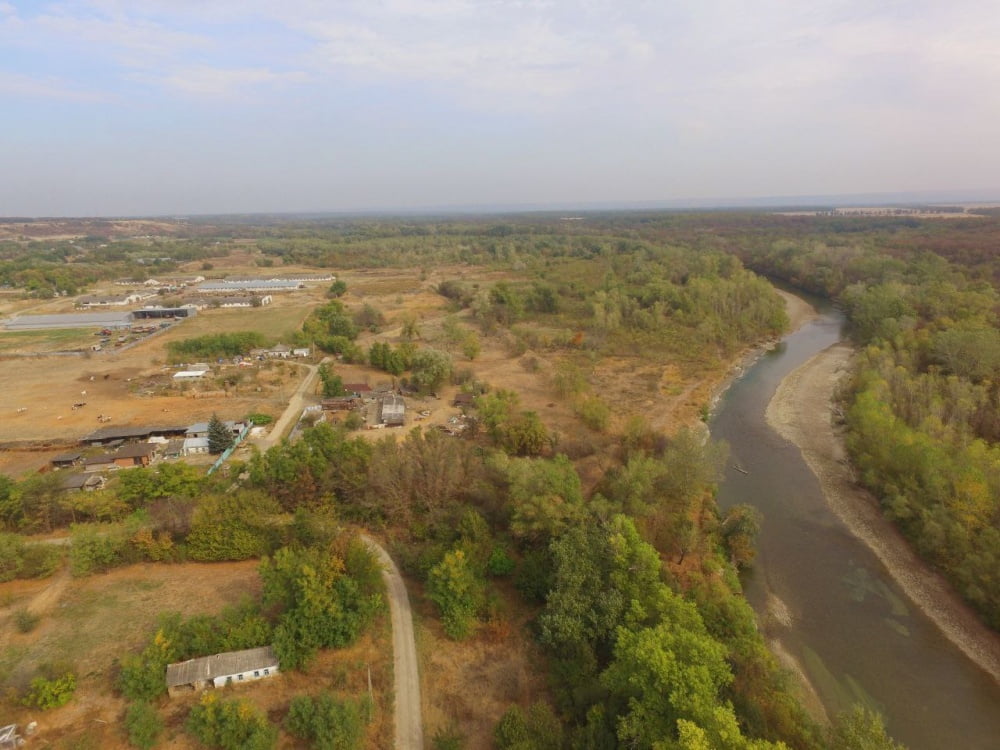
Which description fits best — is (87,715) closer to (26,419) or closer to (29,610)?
(29,610)

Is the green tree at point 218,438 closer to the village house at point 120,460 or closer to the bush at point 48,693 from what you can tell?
the village house at point 120,460

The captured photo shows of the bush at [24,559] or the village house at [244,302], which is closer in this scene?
the bush at [24,559]

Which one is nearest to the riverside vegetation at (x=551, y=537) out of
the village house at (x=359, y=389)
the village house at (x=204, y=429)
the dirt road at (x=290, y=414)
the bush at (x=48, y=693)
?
the village house at (x=359, y=389)

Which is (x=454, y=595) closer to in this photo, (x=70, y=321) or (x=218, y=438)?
(x=218, y=438)

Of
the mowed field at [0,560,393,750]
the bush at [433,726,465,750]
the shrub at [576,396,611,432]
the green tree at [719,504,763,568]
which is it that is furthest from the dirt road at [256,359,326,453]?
the green tree at [719,504,763,568]

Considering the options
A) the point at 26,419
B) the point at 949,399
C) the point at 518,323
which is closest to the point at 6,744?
the point at 26,419

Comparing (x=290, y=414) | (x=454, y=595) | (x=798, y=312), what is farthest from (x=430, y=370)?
(x=798, y=312)

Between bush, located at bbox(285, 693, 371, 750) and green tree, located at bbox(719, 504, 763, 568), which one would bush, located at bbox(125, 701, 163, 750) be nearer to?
bush, located at bbox(285, 693, 371, 750)

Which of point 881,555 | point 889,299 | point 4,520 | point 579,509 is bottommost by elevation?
point 881,555
